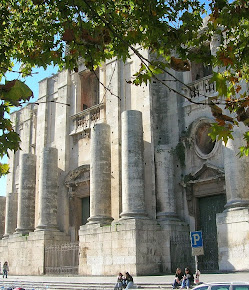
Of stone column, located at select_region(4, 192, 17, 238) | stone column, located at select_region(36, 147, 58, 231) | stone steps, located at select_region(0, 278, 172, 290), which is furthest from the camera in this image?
stone column, located at select_region(4, 192, 17, 238)

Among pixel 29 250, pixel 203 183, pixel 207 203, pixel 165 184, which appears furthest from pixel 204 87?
pixel 29 250

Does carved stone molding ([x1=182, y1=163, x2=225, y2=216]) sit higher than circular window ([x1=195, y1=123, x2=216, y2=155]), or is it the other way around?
circular window ([x1=195, y1=123, x2=216, y2=155])

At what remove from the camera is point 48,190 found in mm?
24703

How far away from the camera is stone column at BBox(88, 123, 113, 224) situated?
2100 cm

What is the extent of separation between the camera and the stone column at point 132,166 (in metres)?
19.5

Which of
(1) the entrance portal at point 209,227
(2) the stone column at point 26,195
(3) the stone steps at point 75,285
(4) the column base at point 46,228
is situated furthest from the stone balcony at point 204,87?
(2) the stone column at point 26,195

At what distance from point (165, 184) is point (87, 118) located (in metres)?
6.80

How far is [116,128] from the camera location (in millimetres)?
22359

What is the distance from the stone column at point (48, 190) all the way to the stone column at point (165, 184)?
701 cm

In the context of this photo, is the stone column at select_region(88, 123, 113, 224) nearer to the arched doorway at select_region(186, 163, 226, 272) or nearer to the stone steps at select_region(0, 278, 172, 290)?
the stone steps at select_region(0, 278, 172, 290)

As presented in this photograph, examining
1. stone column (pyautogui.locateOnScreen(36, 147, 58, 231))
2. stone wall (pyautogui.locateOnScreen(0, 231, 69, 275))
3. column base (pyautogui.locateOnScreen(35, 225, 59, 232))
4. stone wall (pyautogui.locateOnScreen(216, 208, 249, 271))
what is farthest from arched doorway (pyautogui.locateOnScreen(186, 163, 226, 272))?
stone column (pyautogui.locateOnScreen(36, 147, 58, 231))

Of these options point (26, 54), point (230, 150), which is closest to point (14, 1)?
point (26, 54)

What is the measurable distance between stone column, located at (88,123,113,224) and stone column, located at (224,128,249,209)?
5.88 meters

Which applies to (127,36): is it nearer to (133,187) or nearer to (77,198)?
(133,187)
